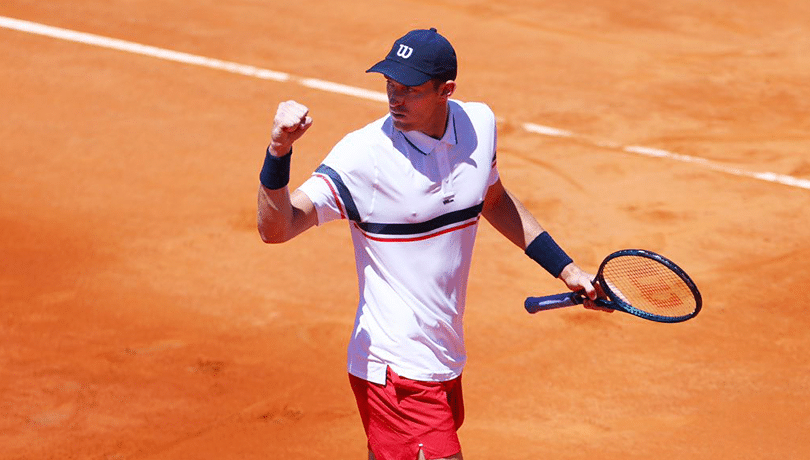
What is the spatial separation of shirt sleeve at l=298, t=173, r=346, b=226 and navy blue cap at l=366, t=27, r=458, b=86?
0.49 metres

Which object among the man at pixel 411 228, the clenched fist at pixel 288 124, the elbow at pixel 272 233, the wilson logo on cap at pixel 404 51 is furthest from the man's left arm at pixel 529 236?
the clenched fist at pixel 288 124

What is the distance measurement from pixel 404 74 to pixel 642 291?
1.59 meters

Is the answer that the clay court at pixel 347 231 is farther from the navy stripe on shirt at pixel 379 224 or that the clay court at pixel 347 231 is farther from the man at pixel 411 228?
the navy stripe on shirt at pixel 379 224

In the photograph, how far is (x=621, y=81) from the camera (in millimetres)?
12406

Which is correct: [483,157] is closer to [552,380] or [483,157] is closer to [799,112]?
[552,380]

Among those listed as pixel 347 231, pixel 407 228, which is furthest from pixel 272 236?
pixel 347 231

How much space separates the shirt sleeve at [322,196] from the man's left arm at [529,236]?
83cm

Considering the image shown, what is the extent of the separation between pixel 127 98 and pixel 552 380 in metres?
6.16

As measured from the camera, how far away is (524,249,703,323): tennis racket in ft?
17.2

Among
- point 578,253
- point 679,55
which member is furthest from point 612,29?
point 578,253

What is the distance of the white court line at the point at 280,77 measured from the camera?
34.3 feet

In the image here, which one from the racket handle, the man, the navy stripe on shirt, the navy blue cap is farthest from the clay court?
the navy blue cap

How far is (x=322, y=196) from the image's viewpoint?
4840mm

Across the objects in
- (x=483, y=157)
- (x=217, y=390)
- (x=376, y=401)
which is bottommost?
(x=217, y=390)
